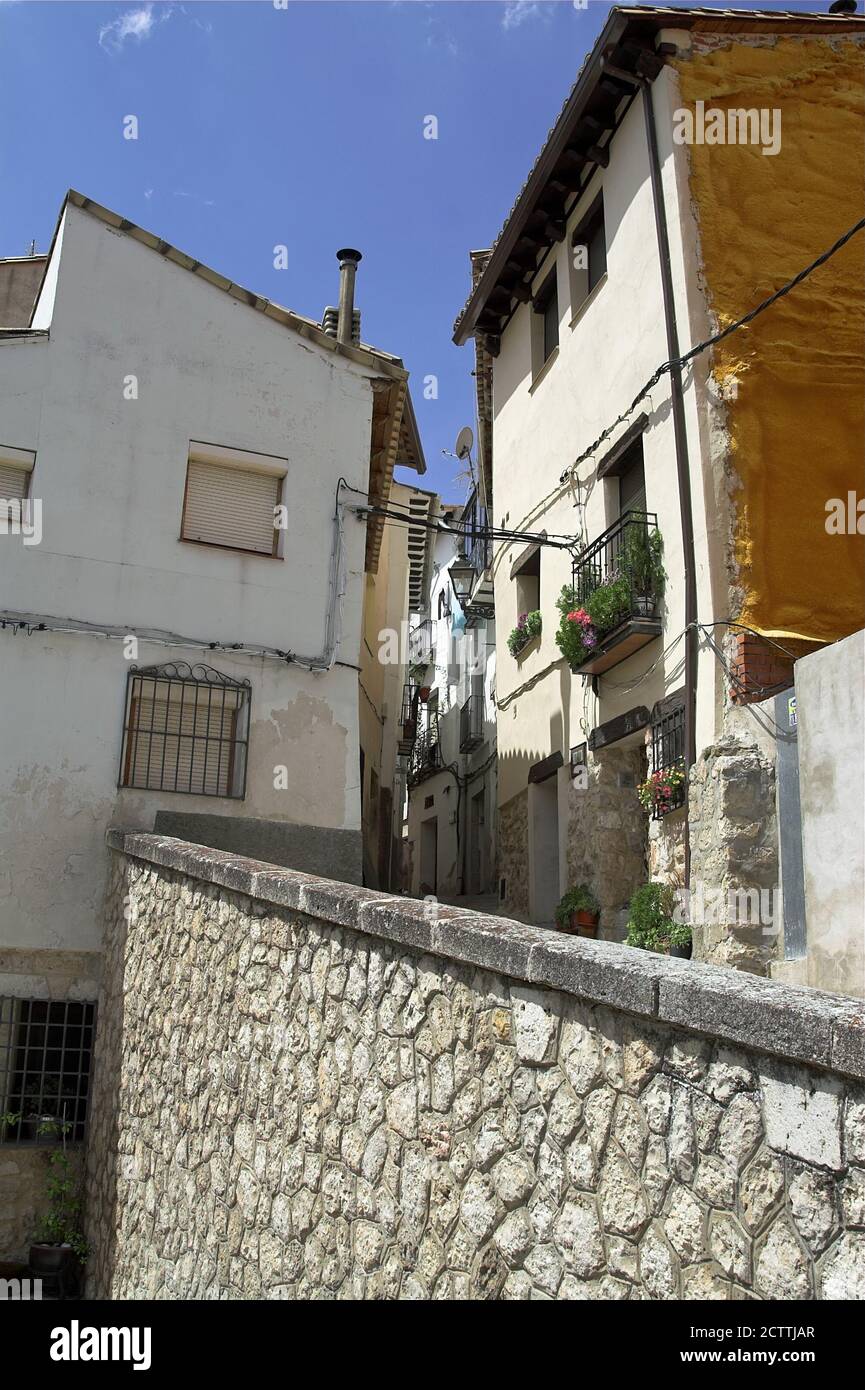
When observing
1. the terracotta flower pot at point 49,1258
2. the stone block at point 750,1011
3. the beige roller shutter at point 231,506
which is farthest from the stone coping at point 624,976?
the beige roller shutter at point 231,506

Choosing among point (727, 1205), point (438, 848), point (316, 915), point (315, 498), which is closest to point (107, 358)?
point (315, 498)

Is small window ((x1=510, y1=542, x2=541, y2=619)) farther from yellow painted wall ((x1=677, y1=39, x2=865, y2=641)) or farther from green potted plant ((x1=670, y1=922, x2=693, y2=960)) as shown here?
green potted plant ((x1=670, y1=922, x2=693, y2=960))

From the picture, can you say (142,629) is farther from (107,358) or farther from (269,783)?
(107,358)

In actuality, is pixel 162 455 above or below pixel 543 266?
below

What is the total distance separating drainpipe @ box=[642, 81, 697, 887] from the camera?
9.48 m

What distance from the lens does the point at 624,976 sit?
3211 mm

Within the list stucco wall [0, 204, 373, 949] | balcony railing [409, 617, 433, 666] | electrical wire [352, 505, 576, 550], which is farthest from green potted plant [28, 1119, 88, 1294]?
balcony railing [409, 617, 433, 666]

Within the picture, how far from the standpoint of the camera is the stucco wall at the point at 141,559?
9.41 metres

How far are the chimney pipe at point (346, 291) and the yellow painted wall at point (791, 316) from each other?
4.19m

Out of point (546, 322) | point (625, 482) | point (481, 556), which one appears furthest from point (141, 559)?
point (481, 556)

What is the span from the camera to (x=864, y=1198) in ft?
8.10

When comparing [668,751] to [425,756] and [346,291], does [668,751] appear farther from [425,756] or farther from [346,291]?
[425,756]

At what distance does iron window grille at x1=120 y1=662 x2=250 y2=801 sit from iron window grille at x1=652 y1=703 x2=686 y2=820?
138 inches
